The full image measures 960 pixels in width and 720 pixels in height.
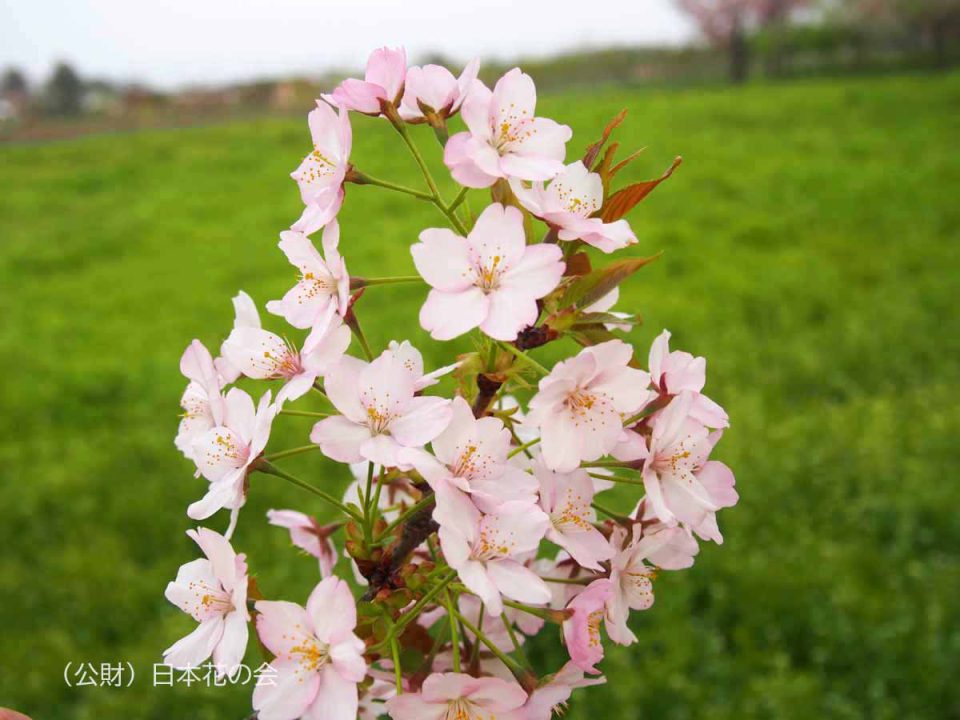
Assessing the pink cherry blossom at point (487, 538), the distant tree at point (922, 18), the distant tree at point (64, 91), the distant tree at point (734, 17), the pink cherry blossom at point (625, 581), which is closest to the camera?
the pink cherry blossom at point (487, 538)

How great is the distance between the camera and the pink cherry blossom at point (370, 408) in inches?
27.2

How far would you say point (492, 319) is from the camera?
2.27ft

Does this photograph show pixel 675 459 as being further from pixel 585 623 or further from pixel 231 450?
pixel 231 450

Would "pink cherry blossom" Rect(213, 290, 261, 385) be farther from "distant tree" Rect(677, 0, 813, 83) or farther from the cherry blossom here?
"distant tree" Rect(677, 0, 813, 83)

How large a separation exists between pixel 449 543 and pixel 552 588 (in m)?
0.25

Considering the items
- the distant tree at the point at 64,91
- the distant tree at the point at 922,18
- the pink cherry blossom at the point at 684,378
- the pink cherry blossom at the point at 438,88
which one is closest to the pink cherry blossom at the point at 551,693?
the pink cherry blossom at the point at 684,378

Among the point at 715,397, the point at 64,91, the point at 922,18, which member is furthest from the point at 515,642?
the point at 64,91

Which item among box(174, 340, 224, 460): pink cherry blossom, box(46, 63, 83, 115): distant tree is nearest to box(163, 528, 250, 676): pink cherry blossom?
box(174, 340, 224, 460): pink cherry blossom

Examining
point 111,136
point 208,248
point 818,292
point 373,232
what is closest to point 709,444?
point 818,292

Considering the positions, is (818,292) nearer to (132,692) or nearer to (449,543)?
(132,692)

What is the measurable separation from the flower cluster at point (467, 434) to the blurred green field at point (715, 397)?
1.94 m

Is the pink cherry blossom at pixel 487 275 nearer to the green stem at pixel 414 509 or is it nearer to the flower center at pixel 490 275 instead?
the flower center at pixel 490 275

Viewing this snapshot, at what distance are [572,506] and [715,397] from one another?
11.8 ft

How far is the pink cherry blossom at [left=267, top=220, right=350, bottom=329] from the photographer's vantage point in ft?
2.40
